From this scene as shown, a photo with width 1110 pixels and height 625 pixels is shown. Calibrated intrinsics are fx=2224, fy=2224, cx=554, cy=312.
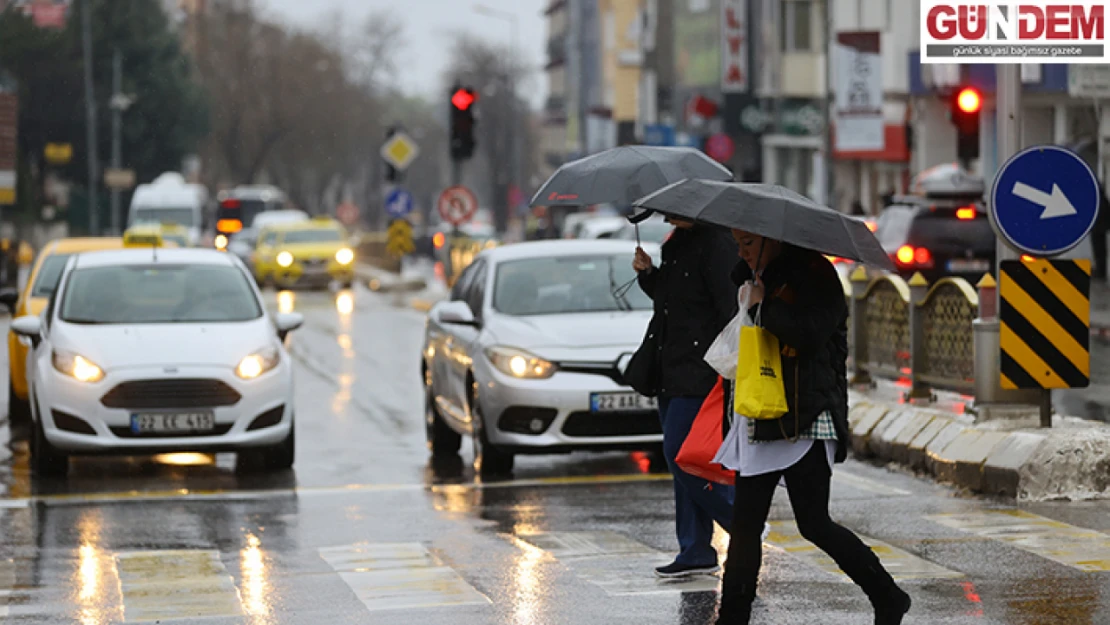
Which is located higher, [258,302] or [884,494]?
[258,302]

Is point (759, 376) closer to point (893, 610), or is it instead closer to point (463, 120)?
point (893, 610)

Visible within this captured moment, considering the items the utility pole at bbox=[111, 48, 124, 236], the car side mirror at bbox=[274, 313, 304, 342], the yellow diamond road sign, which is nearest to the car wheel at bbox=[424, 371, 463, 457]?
the car side mirror at bbox=[274, 313, 304, 342]

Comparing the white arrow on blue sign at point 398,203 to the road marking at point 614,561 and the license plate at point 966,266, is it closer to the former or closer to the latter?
the license plate at point 966,266

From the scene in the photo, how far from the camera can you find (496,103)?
12462cm

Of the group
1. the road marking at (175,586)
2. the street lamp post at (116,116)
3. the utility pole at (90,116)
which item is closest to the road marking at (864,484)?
the road marking at (175,586)

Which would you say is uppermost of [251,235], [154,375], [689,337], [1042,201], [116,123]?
[116,123]

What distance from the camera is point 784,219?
24.1ft

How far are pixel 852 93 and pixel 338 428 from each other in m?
36.4

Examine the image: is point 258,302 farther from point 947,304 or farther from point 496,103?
point 496,103

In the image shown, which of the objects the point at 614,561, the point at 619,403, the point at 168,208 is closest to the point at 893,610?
the point at 614,561

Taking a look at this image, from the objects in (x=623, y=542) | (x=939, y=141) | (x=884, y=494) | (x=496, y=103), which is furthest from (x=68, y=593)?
(x=496, y=103)

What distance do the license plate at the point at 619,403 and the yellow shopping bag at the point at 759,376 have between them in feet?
19.5

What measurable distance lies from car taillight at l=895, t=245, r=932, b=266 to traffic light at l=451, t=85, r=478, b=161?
387 inches

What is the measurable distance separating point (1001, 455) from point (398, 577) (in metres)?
4.10
